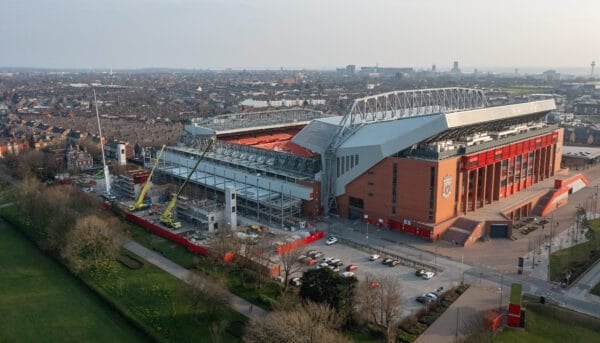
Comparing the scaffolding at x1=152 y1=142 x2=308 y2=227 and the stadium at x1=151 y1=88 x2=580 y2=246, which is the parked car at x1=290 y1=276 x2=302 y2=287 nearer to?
the stadium at x1=151 y1=88 x2=580 y2=246

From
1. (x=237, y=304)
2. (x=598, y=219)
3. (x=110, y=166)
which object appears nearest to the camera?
(x=237, y=304)

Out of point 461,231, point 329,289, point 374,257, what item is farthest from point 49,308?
point 461,231

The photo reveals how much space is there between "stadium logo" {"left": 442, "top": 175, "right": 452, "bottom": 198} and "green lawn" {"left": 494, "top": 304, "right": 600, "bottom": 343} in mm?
12489

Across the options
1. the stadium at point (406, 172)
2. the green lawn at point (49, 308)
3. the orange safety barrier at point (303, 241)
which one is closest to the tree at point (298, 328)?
the green lawn at point (49, 308)

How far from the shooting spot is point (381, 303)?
73.5 ft

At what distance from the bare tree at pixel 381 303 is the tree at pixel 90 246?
51.9 feet

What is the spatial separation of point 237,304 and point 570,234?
25845 mm

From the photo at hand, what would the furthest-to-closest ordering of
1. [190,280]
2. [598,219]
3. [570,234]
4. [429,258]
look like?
[598,219] → [570,234] → [429,258] → [190,280]

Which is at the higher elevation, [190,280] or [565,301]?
[190,280]

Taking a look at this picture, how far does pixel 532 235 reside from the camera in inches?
1446

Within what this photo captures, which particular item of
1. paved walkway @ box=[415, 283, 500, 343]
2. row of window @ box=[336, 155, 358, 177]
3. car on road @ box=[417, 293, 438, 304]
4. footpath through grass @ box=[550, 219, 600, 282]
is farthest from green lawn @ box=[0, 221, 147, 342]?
footpath through grass @ box=[550, 219, 600, 282]

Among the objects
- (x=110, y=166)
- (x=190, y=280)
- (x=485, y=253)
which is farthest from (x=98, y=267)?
(x=110, y=166)

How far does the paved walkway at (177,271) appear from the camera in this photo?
24.9 meters

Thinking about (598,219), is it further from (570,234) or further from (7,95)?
(7,95)
